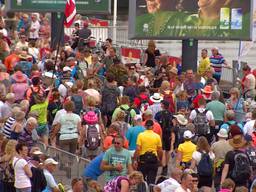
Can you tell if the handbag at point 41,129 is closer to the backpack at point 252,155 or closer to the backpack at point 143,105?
the backpack at point 143,105

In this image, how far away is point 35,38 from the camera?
136 ft

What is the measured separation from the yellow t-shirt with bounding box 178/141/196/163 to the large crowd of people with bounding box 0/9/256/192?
0.02 meters

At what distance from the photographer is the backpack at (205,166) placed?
898 inches

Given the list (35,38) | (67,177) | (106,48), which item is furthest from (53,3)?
(67,177)

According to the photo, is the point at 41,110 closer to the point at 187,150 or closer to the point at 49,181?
the point at 187,150

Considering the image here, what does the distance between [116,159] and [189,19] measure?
514 inches

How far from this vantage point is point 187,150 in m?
23.6

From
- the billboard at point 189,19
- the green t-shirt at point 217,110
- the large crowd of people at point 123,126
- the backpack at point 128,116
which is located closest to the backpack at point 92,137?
the large crowd of people at point 123,126

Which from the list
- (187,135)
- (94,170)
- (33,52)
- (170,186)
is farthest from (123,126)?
(33,52)

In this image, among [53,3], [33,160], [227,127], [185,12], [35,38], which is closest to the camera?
[33,160]

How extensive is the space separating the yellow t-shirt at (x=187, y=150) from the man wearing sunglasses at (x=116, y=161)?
6.58 feet

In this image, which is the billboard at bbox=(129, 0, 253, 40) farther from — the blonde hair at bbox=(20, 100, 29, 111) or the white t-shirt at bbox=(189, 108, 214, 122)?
the blonde hair at bbox=(20, 100, 29, 111)

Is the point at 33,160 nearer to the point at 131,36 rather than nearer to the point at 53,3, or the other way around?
the point at 131,36

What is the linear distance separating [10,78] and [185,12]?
6.76 metres
